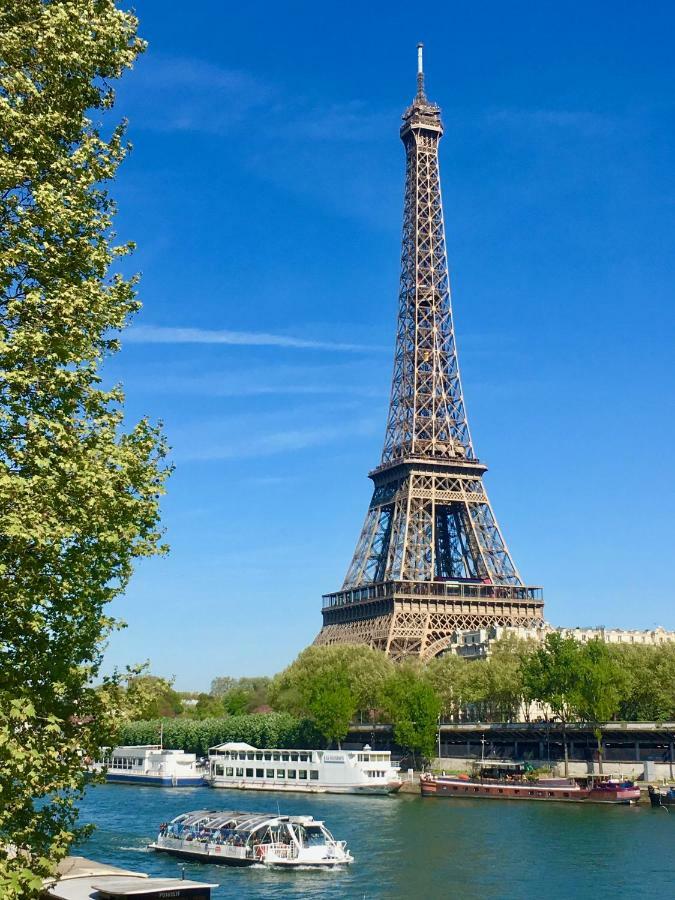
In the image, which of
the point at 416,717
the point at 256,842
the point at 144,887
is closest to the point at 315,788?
the point at 416,717

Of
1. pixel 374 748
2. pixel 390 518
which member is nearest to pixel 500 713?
pixel 374 748

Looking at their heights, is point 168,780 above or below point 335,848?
above

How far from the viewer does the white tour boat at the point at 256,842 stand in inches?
2208

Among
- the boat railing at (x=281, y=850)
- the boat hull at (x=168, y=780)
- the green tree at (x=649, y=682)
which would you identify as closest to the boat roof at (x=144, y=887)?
the boat railing at (x=281, y=850)

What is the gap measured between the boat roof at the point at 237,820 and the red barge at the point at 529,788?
27.8 metres

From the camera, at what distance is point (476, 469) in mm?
145000

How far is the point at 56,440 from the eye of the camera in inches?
754

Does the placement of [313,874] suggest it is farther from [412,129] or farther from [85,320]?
[412,129]

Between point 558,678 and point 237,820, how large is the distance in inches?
1697

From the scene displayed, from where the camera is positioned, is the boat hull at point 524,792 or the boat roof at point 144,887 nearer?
the boat roof at point 144,887

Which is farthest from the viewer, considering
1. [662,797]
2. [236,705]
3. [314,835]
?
[236,705]

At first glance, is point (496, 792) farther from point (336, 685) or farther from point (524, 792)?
point (336, 685)

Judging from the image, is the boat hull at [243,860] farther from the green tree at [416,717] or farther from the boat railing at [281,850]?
the green tree at [416,717]

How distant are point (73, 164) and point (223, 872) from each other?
45163 mm
